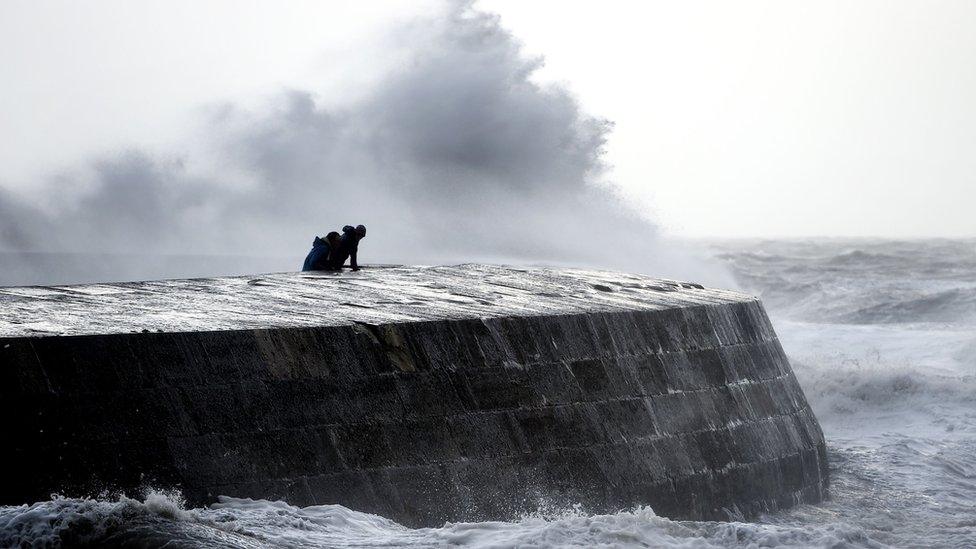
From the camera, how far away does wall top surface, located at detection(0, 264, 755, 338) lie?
272 inches

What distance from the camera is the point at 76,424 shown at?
5.91 metres

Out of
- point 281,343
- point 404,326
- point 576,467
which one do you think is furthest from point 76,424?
point 576,467

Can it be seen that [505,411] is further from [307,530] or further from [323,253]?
[323,253]

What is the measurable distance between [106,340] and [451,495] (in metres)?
2.03

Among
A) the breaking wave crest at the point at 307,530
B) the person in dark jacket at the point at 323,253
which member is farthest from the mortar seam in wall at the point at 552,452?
the person in dark jacket at the point at 323,253

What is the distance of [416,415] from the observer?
6.91 m

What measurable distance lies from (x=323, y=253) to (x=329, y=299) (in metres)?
3.26

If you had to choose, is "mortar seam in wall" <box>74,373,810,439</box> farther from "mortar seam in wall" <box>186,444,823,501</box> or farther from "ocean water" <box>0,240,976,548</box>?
"ocean water" <box>0,240,976,548</box>

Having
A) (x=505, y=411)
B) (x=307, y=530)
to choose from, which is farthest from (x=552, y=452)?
(x=307, y=530)

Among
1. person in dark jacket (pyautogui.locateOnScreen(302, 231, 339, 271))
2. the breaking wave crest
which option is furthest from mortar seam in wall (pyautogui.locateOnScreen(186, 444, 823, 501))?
person in dark jacket (pyautogui.locateOnScreen(302, 231, 339, 271))

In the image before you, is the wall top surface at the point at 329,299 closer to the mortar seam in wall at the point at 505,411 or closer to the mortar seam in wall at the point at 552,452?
the mortar seam in wall at the point at 505,411

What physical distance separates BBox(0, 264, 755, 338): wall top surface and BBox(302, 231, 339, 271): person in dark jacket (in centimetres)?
53

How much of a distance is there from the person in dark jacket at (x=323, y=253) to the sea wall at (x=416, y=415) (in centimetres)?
342

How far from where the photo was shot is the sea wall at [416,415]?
19.5 ft
